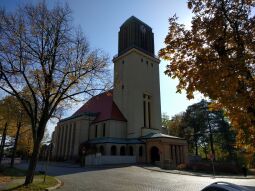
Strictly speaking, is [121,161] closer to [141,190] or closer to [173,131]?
[141,190]

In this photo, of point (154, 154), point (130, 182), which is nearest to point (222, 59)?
point (130, 182)

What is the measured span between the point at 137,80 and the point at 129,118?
8426 millimetres

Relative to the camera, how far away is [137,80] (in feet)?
166

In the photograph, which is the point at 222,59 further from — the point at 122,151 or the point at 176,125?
the point at 176,125

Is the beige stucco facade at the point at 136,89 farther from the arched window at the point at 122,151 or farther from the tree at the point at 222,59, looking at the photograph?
the tree at the point at 222,59

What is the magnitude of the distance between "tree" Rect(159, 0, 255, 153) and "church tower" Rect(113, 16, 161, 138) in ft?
122

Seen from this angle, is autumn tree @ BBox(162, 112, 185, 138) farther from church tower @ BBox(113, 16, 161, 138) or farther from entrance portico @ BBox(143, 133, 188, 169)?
entrance portico @ BBox(143, 133, 188, 169)

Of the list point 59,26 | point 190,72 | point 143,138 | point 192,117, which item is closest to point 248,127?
point 190,72

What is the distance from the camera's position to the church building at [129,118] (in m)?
43.8

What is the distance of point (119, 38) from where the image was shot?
188ft

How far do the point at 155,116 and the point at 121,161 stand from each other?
53.6 feet

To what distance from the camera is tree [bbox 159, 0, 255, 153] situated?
325 inches

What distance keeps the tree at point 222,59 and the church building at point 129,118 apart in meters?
31.3

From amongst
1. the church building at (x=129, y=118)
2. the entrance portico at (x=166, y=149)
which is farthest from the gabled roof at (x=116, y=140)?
the entrance portico at (x=166, y=149)
